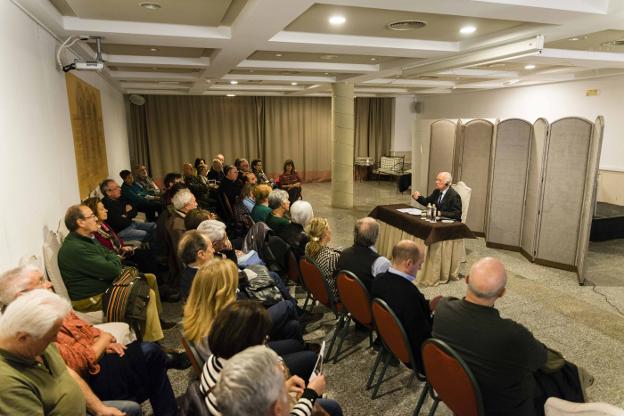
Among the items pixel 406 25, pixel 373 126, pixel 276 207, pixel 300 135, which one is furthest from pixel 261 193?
pixel 373 126

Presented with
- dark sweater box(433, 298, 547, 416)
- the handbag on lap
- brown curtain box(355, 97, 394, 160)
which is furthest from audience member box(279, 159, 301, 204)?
brown curtain box(355, 97, 394, 160)

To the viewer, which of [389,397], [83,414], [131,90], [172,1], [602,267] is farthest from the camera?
[131,90]

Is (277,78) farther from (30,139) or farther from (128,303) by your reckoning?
(128,303)

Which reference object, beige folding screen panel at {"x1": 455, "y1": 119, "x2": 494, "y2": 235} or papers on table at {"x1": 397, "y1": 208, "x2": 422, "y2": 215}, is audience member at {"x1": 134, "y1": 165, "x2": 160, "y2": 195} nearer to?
papers on table at {"x1": 397, "y1": 208, "x2": 422, "y2": 215}

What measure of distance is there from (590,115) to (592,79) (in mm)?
674

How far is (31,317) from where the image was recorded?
147cm

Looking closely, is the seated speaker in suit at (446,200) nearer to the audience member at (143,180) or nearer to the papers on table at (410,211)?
the papers on table at (410,211)

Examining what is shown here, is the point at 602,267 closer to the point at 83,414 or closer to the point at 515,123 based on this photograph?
the point at 515,123

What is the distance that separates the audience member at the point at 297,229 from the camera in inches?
142

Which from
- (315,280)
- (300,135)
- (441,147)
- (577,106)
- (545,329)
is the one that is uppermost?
(577,106)

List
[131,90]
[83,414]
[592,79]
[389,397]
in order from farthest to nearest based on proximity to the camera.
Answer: [131,90] → [592,79] → [389,397] → [83,414]

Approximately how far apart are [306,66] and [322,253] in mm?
4000

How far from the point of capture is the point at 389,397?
8.64 ft

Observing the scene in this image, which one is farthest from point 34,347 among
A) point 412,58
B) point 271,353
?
point 412,58
